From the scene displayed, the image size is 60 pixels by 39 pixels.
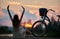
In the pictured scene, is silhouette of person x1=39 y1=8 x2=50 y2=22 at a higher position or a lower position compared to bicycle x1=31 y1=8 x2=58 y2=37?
higher

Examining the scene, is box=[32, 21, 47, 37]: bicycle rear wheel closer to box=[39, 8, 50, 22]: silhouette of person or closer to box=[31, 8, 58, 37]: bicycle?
box=[31, 8, 58, 37]: bicycle

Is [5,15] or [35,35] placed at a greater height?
[5,15]

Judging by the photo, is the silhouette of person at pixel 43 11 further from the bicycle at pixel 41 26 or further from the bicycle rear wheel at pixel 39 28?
the bicycle rear wheel at pixel 39 28

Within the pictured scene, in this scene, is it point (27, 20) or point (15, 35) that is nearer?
point (15, 35)

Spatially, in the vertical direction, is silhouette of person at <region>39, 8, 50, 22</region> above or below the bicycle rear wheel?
above

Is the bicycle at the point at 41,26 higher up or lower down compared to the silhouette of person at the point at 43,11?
lower down

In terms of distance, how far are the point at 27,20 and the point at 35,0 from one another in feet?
1.23

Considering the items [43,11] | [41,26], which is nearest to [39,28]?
[41,26]

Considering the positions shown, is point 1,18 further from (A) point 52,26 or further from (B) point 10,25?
(A) point 52,26

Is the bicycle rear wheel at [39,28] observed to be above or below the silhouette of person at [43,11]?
below

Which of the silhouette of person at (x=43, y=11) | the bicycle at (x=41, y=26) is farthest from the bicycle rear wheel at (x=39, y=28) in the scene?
the silhouette of person at (x=43, y=11)

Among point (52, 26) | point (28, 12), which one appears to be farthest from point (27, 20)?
point (52, 26)

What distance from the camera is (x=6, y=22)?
16.9 feet

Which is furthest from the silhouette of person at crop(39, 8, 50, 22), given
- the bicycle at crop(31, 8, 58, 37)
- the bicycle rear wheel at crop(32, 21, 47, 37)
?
the bicycle rear wheel at crop(32, 21, 47, 37)
